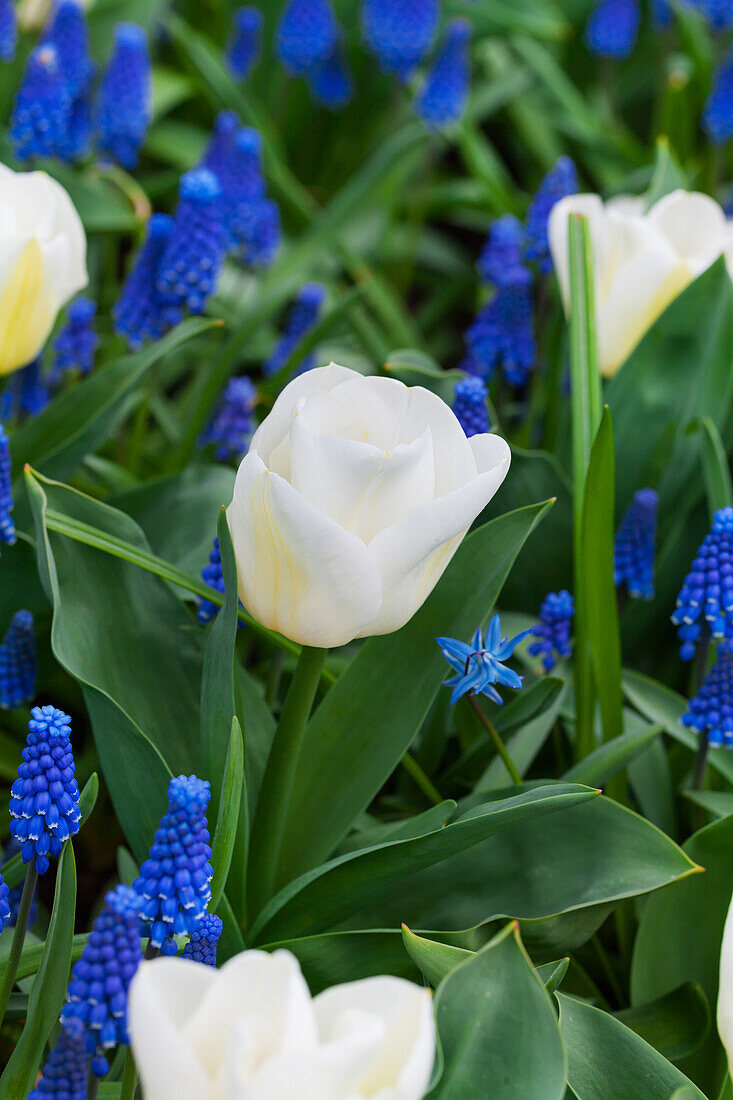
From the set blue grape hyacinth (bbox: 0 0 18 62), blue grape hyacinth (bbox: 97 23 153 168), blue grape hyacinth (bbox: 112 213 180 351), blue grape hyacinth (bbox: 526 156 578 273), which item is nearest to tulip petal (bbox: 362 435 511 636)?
blue grape hyacinth (bbox: 112 213 180 351)

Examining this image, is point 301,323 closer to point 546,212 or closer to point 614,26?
point 546,212

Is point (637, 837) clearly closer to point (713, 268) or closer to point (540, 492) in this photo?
point (540, 492)

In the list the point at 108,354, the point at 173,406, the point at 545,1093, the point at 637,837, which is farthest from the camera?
the point at 173,406

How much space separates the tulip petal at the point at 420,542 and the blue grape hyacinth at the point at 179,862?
7.0 inches

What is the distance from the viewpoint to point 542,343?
5.61 ft

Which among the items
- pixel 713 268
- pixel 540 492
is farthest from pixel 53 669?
pixel 713 268

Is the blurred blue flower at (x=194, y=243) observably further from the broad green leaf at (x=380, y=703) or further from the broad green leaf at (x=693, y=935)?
the broad green leaf at (x=693, y=935)

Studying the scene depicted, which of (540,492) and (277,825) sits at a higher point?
(540,492)

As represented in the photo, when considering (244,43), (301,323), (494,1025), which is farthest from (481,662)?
(244,43)

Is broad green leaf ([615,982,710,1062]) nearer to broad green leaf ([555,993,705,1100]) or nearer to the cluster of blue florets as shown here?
broad green leaf ([555,993,705,1100])

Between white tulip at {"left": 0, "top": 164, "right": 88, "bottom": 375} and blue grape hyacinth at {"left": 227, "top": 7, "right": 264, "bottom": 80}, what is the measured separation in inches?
42.5

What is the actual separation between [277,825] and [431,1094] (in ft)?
0.89

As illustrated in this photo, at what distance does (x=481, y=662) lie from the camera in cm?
84

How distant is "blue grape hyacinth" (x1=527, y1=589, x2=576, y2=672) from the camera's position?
41.3 inches
